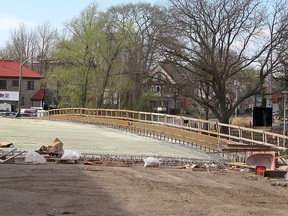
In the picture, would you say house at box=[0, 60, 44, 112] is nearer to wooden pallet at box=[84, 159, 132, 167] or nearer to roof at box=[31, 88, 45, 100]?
roof at box=[31, 88, 45, 100]

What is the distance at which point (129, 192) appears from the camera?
12.0 meters

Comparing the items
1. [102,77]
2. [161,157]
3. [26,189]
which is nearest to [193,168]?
[161,157]

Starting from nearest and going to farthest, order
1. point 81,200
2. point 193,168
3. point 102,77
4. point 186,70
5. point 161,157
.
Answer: point 81,200 → point 193,168 → point 161,157 → point 186,70 → point 102,77

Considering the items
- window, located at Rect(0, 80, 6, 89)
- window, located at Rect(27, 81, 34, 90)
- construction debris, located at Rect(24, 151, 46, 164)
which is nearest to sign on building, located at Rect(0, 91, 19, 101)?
window, located at Rect(0, 80, 6, 89)

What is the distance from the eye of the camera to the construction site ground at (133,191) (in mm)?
9898

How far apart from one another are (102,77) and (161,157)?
44427mm

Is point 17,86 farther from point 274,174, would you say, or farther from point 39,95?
point 274,174

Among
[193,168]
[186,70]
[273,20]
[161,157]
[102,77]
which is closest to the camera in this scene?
[193,168]

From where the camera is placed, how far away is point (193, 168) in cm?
1883

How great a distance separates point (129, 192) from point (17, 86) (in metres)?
83.7

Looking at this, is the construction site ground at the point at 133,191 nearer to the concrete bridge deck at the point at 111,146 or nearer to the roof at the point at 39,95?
the concrete bridge deck at the point at 111,146

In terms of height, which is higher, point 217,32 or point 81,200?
point 217,32

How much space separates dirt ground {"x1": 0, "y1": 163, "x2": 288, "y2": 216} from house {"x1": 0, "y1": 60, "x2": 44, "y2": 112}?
76.0m

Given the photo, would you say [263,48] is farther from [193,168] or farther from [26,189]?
[26,189]
